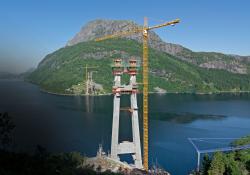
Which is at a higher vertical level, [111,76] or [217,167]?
[111,76]

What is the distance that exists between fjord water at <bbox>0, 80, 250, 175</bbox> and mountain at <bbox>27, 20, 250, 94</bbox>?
32.8 m

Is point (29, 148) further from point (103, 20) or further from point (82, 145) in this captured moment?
point (103, 20)

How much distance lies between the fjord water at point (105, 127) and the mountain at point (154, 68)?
108 ft

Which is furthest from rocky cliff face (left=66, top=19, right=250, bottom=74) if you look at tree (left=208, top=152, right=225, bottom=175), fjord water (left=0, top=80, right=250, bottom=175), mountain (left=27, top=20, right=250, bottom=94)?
tree (left=208, top=152, right=225, bottom=175)

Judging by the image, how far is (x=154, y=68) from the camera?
119812 mm

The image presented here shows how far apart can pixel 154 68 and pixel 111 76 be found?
19.5 m

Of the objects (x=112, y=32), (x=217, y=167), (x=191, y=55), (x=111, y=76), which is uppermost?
(x=112, y=32)

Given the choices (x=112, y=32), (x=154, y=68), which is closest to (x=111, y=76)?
(x=154, y=68)

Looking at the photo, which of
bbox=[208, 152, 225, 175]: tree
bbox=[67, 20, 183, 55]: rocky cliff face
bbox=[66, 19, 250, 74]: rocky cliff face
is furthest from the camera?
bbox=[67, 20, 183, 55]: rocky cliff face

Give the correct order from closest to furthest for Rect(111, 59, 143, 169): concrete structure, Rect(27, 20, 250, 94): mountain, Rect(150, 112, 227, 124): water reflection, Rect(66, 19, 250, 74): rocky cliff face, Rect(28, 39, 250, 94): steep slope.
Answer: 1. Rect(111, 59, 143, 169): concrete structure
2. Rect(150, 112, 227, 124): water reflection
3. Rect(28, 39, 250, 94): steep slope
4. Rect(27, 20, 250, 94): mountain
5. Rect(66, 19, 250, 74): rocky cliff face

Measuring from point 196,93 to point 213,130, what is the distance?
6414 centimetres

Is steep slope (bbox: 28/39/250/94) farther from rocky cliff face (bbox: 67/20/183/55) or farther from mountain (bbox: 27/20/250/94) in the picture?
rocky cliff face (bbox: 67/20/183/55)

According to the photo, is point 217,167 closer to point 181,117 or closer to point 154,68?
point 181,117

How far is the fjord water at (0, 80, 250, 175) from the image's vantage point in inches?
1119
